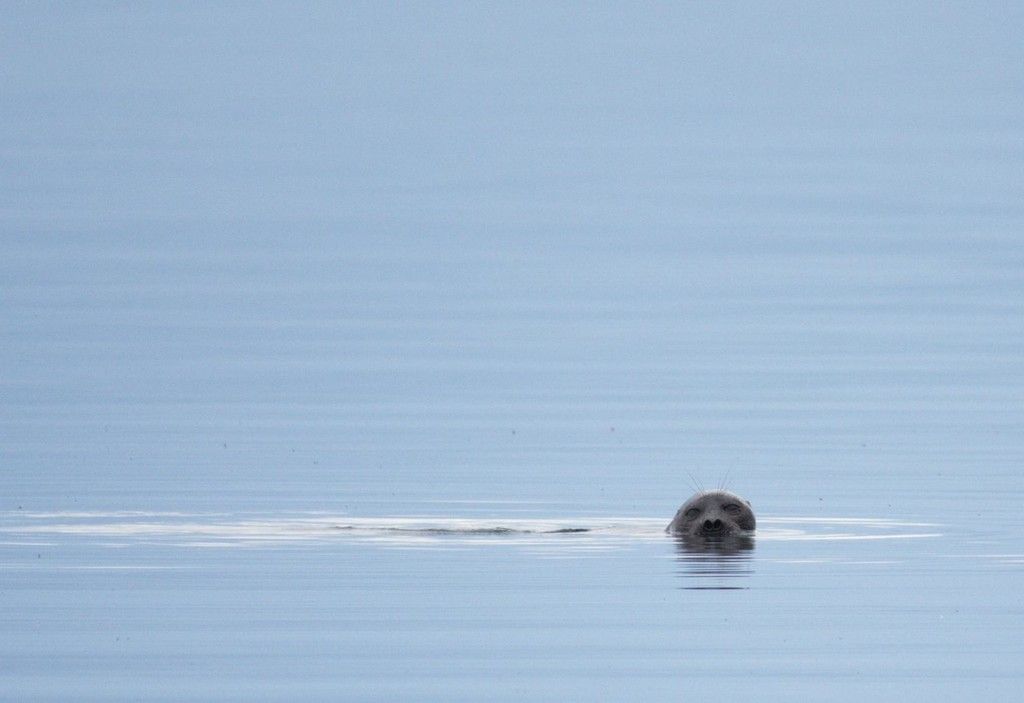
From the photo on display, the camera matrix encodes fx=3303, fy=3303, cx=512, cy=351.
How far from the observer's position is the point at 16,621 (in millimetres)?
20578

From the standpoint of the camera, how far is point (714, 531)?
27.4 metres

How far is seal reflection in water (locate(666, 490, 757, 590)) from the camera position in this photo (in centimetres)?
2516

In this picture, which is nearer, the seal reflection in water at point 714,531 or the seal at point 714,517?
the seal reflection in water at point 714,531

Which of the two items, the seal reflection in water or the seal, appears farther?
the seal

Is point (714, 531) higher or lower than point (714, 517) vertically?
lower

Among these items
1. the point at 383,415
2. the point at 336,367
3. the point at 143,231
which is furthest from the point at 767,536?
the point at 143,231

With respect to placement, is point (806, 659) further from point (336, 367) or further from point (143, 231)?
point (143, 231)

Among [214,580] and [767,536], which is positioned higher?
[767,536]

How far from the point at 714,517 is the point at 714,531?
0.16 metres

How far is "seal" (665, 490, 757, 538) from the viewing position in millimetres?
27516

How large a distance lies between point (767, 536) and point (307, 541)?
3.95 meters

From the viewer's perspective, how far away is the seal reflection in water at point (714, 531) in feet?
82.5

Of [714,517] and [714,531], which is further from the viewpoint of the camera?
[714,517]

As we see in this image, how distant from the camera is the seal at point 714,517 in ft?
90.3
